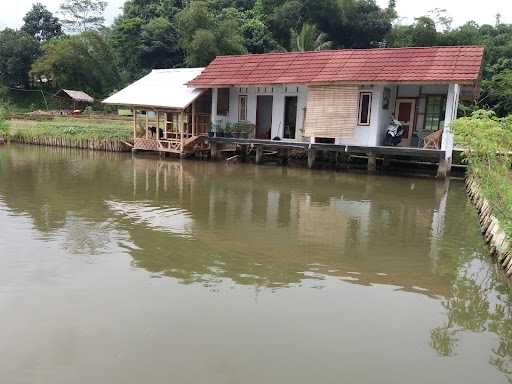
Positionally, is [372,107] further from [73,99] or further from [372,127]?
[73,99]

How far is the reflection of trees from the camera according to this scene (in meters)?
4.94

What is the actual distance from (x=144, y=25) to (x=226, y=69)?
88.0ft

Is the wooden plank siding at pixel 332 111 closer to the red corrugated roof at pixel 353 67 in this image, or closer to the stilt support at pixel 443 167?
the red corrugated roof at pixel 353 67

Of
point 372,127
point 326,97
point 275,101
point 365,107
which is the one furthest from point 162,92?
point 372,127

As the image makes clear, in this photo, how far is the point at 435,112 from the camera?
61.3 feet

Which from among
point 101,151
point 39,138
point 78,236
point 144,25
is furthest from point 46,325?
point 144,25

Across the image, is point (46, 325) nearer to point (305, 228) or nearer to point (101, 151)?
point (305, 228)

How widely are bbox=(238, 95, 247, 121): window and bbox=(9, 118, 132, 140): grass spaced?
20.5 feet

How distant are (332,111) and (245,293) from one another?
519 inches

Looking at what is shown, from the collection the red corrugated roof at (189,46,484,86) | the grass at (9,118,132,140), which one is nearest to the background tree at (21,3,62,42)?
the grass at (9,118,132,140)

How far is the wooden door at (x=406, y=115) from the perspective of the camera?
62.8 ft

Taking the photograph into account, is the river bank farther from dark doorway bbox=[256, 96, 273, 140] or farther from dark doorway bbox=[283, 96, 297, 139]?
dark doorway bbox=[256, 96, 273, 140]

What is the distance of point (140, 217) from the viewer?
10086 millimetres

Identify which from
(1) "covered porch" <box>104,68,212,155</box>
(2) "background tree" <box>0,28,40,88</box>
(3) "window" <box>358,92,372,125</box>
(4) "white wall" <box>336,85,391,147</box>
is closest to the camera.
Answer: (4) "white wall" <box>336,85,391,147</box>
